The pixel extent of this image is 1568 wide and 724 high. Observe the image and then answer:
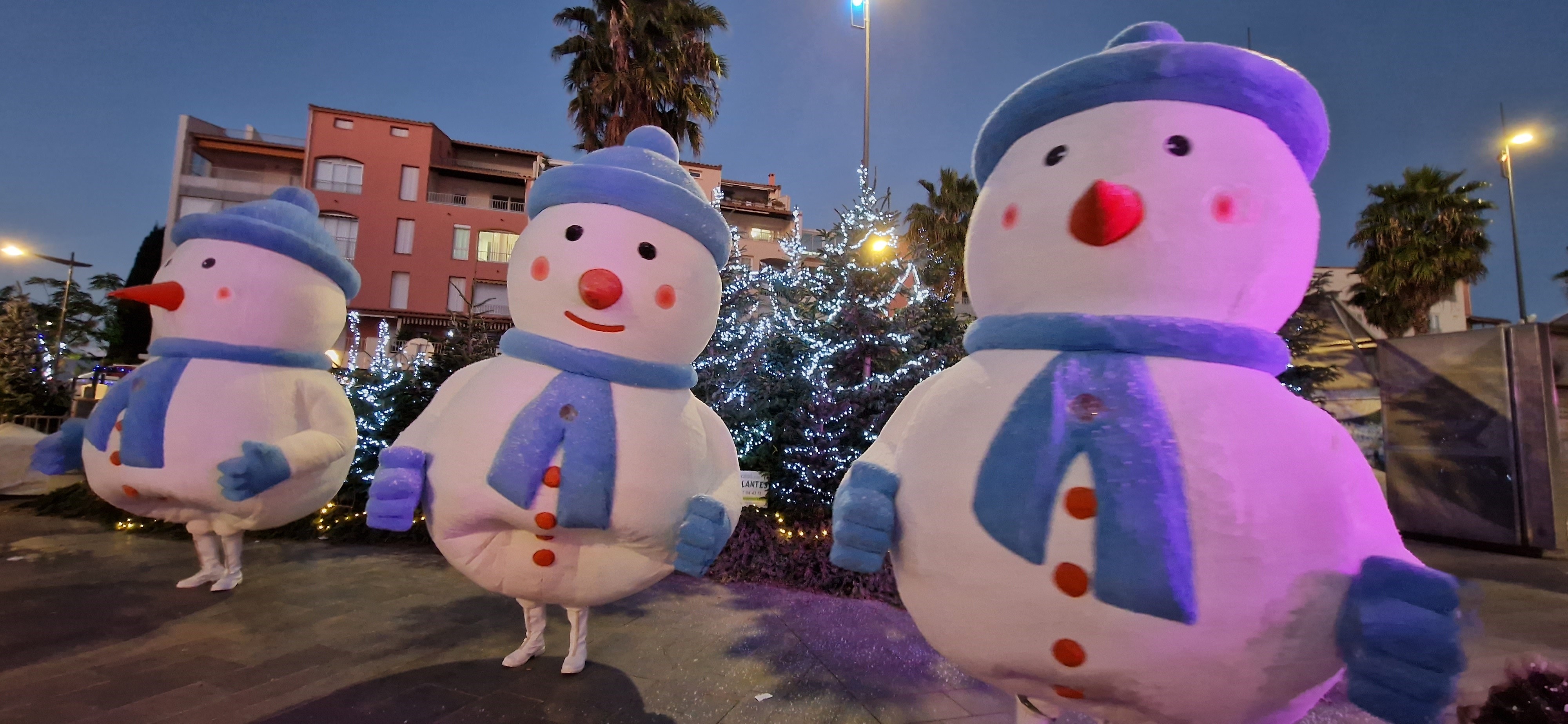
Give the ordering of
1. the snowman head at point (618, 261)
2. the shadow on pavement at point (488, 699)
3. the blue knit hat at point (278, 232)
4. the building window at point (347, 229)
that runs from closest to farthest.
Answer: the snowman head at point (618, 261)
the shadow on pavement at point (488, 699)
the blue knit hat at point (278, 232)
the building window at point (347, 229)

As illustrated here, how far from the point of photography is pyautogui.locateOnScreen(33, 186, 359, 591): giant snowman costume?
3896 mm

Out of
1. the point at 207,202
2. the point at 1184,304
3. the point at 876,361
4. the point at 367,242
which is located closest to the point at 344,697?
the point at 1184,304

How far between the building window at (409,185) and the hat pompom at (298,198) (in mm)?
22652

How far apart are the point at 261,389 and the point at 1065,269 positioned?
4.38 meters

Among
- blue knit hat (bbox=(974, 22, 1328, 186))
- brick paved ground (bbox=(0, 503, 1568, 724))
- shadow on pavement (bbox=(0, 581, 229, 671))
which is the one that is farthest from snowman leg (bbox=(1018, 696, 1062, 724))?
shadow on pavement (bbox=(0, 581, 229, 671))

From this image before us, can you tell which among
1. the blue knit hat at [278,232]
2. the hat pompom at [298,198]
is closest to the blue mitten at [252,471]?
the blue knit hat at [278,232]

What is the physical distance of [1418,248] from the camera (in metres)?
17.0

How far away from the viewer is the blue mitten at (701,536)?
283cm

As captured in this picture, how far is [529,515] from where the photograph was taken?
286 cm

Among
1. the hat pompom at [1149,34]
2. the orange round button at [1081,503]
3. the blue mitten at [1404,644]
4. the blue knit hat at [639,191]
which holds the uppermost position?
the hat pompom at [1149,34]

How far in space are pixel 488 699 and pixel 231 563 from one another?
342 centimetres

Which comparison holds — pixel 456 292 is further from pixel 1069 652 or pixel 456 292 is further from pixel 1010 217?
pixel 1069 652

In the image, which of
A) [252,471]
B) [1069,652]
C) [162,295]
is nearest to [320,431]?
[252,471]

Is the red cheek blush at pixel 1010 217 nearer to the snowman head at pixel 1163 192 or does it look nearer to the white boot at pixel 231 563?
the snowman head at pixel 1163 192
